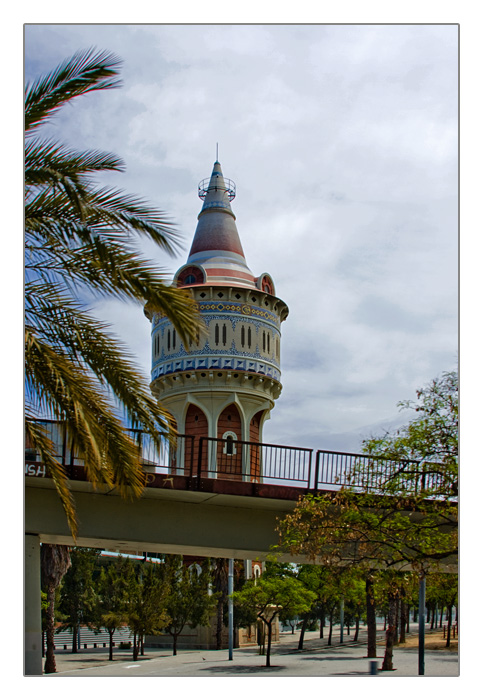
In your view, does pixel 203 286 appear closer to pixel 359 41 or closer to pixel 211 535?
pixel 211 535

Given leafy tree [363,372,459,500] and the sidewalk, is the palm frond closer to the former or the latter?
leafy tree [363,372,459,500]

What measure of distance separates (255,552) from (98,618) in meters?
28.1

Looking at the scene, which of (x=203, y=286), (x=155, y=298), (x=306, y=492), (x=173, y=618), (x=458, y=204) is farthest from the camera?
(x=173, y=618)

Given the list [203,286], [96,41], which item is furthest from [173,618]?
[96,41]

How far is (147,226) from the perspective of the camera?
980 cm

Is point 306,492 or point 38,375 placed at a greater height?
point 38,375

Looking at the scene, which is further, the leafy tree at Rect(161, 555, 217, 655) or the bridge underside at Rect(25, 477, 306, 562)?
the leafy tree at Rect(161, 555, 217, 655)

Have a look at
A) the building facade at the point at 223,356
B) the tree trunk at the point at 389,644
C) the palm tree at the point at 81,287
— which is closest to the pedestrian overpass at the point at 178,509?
the palm tree at the point at 81,287

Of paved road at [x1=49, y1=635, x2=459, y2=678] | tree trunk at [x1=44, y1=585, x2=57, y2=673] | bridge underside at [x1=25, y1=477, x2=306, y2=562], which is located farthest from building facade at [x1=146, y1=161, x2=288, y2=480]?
bridge underside at [x1=25, y1=477, x2=306, y2=562]

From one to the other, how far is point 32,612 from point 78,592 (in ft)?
111

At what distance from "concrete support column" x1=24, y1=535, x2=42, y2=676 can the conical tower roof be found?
25.4m

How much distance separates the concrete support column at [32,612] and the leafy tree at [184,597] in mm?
25294

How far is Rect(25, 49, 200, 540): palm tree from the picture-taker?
948 centimetres

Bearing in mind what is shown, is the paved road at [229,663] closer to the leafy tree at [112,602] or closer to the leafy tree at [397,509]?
the leafy tree at [112,602]
